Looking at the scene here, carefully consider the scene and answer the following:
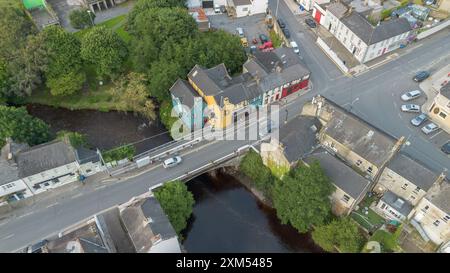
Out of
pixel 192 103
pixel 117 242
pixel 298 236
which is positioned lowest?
pixel 298 236

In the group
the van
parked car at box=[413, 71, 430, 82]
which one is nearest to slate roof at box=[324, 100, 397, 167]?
the van

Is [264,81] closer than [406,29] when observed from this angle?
Yes

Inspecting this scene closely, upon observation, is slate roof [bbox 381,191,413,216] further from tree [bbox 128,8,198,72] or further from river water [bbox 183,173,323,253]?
tree [bbox 128,8,198,72]

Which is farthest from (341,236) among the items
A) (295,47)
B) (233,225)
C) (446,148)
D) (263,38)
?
(263,38)

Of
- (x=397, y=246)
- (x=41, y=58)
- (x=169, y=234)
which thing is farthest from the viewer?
(x=41, y=58)

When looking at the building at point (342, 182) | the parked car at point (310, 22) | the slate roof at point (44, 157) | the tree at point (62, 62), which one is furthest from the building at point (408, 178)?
the tree at point (62, 62)
